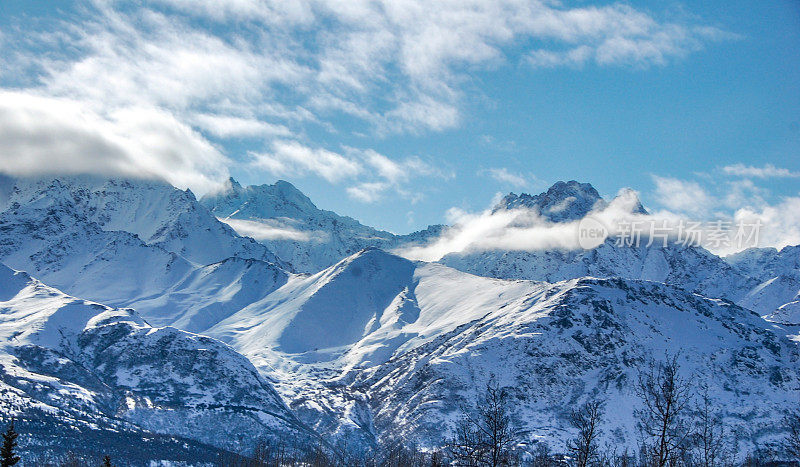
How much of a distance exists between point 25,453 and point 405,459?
97.5 metres

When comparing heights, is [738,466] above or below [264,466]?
above

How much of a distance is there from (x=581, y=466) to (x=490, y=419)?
29.3 feet

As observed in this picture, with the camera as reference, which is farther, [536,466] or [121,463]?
[121,463]

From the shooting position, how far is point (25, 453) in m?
194

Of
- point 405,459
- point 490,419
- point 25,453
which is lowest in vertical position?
point 25,453

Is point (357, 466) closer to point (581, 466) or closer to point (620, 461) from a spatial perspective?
point (620, 461)

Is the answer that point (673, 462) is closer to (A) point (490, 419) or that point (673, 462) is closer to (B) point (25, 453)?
(A) point (490, 419)

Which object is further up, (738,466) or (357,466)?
(738,466)

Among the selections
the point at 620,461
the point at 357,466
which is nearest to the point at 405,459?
the point at 357,466

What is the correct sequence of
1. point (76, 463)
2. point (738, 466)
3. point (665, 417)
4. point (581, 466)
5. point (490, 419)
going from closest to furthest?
point (665, 417) < point (490, 419) < point (581, 466) < point (76, 463) < point (738, 466)

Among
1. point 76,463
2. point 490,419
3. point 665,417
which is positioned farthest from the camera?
point 76,463

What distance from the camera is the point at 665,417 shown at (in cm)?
4731

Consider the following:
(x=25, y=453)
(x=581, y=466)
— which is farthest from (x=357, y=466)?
(x=581, y=466)

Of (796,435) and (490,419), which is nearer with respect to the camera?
(490,419)
